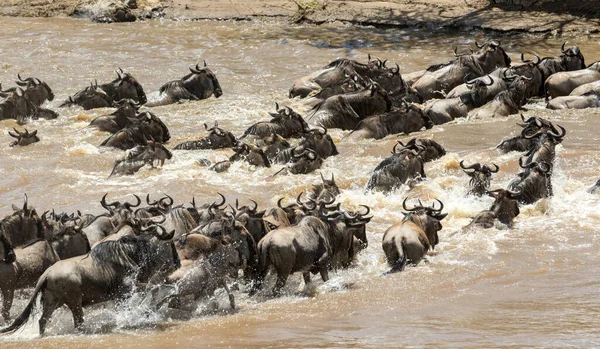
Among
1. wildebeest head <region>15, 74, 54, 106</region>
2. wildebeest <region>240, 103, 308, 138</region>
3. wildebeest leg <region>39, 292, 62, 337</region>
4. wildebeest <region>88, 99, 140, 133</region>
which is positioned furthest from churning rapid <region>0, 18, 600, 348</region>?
wildebeest <region>240, 103, 308, 138</region>

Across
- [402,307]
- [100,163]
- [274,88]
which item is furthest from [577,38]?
[402,307]

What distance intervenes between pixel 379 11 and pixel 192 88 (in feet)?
23.9

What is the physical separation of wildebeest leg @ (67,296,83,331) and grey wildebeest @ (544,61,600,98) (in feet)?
32.7

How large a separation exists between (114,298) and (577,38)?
14.5m

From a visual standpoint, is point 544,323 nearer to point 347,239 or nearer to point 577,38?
point 347,239

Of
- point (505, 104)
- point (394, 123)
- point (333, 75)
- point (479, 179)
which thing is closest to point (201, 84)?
point (333, 75)

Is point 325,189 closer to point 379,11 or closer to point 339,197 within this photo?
point 339,197

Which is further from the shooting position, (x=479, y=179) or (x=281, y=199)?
(x=479, y=179)

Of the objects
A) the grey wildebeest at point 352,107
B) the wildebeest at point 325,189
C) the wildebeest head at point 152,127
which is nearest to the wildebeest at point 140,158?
the wildebeest head at point 152,127

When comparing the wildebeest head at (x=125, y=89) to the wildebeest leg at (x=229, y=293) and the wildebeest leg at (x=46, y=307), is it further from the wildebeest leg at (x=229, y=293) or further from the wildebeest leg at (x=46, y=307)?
the wildebeest leg at (x=46, y=307)

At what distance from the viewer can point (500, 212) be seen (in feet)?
33.2

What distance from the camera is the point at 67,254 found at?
8.62 m

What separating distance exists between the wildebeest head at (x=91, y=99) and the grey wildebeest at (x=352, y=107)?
3.49m

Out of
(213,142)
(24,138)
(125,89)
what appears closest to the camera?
(213,142)
